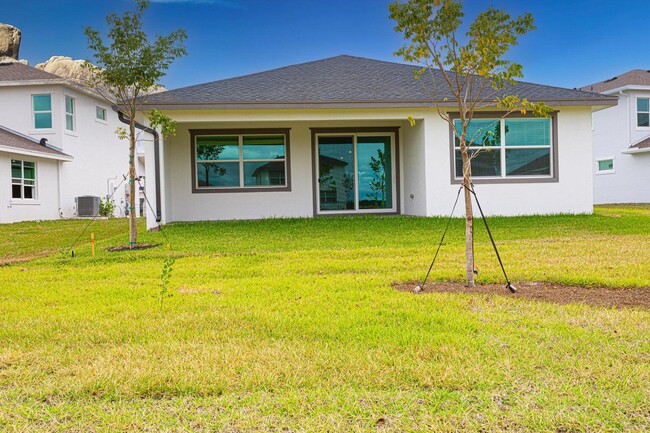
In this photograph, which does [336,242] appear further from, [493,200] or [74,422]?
[74,422]

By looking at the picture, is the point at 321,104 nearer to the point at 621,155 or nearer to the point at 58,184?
the point at 58,184

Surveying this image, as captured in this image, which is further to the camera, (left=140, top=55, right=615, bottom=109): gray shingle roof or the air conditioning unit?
the air conditioning unit

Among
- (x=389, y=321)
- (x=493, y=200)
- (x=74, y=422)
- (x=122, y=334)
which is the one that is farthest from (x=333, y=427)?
(x=493, y=200)

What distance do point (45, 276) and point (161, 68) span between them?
448cm

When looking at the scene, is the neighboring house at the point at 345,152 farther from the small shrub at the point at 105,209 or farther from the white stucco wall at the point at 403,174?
the small shrub at the point at 105,209

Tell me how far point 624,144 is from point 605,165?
1.30 meters

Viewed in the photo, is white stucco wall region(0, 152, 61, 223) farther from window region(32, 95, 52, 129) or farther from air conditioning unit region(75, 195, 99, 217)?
window region(32, 95, 52, 129)

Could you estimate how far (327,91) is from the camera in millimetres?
13086

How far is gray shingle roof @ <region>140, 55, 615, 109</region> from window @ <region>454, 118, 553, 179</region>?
2.52ft

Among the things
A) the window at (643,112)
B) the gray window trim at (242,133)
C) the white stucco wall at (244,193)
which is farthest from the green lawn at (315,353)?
the window at (643,112)

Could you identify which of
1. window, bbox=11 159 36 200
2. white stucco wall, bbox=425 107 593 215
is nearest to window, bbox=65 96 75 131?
window, bbox=11 159 36 200

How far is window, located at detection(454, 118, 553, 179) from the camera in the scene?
13.2 meters

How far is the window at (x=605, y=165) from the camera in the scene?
23719 mm

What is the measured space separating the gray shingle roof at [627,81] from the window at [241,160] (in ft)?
53.3
